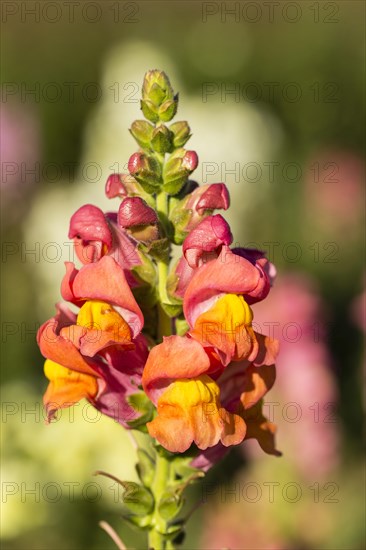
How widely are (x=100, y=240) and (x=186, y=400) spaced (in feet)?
1.12

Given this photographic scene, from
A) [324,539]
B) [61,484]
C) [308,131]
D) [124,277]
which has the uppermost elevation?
[308,131]

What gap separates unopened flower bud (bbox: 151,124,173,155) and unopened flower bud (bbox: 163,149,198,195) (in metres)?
0.02

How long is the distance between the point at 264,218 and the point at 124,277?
2962 millimetres

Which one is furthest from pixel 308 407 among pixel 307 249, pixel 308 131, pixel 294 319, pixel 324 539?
pixel 308 131

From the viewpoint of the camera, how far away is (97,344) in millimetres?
1457

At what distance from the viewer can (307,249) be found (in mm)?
4402

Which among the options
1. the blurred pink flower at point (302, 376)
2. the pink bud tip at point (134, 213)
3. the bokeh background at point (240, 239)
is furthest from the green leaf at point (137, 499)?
the blurred pink flower at point (302, 376)

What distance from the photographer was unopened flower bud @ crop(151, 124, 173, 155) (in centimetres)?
164

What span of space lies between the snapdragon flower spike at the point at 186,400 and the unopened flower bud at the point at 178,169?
1.06 feet

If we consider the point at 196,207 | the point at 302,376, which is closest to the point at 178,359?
the point at 196,207

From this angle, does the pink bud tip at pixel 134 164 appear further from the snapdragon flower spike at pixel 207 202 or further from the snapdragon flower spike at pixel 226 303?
the snapdragon flower spike at pixel 226 303

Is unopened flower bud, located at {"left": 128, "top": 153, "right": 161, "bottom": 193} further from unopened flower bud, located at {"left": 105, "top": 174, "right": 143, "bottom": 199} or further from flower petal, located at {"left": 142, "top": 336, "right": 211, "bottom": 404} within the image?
flower petal, located at {"left": 142, "top": 336, "right": 211, "bottom": 404}

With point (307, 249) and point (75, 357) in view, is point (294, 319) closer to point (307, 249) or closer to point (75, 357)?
point (307, 249)

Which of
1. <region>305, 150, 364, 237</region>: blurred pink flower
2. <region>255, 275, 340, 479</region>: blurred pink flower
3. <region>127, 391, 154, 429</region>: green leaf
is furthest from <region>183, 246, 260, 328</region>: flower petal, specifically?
<region>305, 150, 364, 237</region>: blurred pink flower
